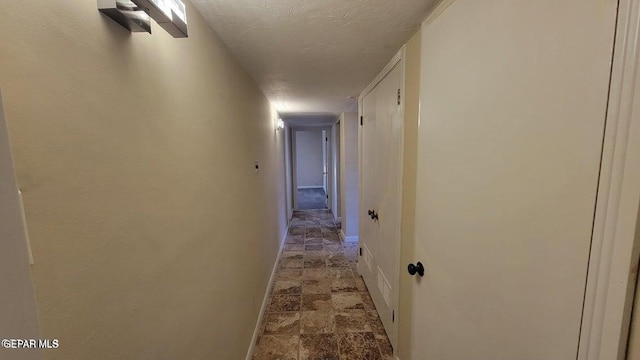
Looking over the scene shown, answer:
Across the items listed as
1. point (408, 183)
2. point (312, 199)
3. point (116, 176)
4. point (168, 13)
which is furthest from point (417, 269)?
point (312, 199)

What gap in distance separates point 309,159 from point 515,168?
951cm

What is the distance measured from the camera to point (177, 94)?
978 millimetres

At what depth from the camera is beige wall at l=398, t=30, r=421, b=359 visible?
1.46 m

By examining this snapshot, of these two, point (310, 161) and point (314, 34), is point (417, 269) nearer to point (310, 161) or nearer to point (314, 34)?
point (314, 34)

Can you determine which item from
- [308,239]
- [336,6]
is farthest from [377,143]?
[308,239]

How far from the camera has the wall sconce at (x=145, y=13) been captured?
60cm

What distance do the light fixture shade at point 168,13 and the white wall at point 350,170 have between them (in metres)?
3.56

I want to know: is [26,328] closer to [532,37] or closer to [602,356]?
[602,356]

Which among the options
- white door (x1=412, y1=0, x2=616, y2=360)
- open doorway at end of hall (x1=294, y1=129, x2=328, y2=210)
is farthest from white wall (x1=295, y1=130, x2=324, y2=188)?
white door (x1=412, y1=0, x2=616, y2=360)

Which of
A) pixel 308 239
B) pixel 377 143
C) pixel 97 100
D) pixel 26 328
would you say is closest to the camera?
pixel 26 328

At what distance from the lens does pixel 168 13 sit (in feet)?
2.20

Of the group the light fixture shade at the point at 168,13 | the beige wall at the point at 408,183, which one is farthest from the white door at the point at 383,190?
the light fixture shade at the point at 168,13

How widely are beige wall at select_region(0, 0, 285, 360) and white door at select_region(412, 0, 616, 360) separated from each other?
1.05m

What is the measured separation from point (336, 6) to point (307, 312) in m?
2.46
